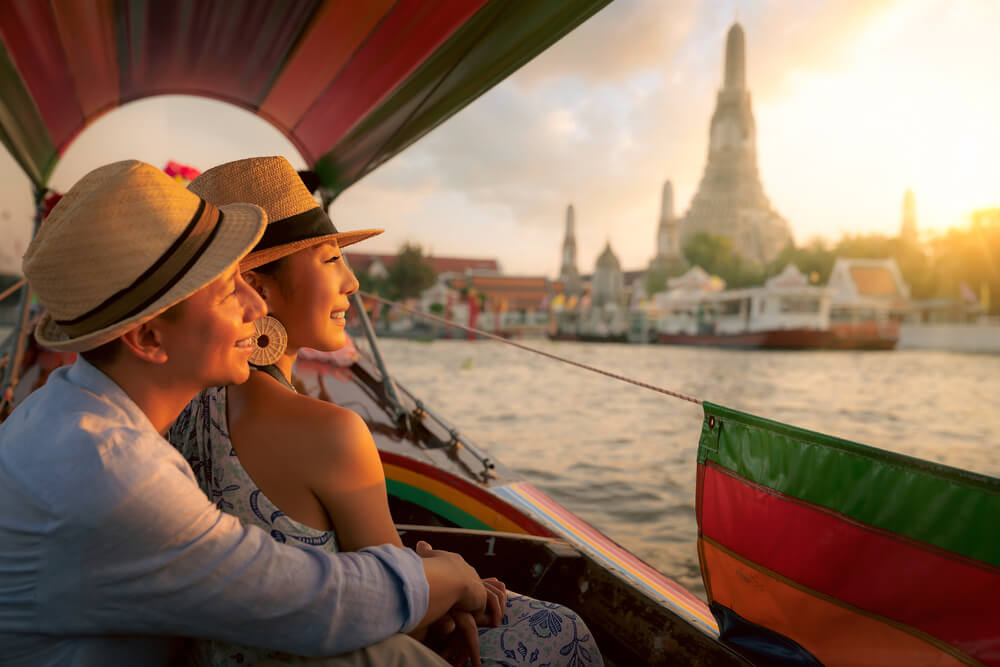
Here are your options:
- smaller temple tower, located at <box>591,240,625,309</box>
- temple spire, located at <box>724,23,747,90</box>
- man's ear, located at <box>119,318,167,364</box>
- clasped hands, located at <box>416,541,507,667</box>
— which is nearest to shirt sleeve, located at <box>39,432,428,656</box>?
man's ear, located at <box>119,318,167,364</box>

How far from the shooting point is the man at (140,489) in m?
0.68

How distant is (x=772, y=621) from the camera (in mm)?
1272

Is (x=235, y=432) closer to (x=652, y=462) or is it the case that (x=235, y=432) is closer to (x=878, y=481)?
(x=878, y=481)

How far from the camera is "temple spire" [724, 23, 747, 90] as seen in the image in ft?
287

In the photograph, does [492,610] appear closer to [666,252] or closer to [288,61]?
[288,61]

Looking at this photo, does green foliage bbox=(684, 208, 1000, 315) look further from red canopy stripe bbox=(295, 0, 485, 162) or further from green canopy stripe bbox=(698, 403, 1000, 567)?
green canopy stripe bbox=(698, 403, 1000, 567)

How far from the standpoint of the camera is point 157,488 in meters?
0.70

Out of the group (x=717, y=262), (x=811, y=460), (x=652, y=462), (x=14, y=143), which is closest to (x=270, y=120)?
(x=14, y=143)

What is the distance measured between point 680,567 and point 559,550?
341 cm

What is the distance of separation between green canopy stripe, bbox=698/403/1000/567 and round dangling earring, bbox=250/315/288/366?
82cm

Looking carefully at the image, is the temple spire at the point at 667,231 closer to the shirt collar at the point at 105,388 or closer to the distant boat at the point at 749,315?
the distant boat at the point at 749,315

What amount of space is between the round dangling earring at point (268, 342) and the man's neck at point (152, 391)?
0.21 m

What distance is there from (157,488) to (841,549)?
1.03 metres

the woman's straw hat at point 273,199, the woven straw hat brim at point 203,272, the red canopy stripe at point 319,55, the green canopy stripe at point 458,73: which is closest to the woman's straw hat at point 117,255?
the woven straw hat brim at point 203,272
